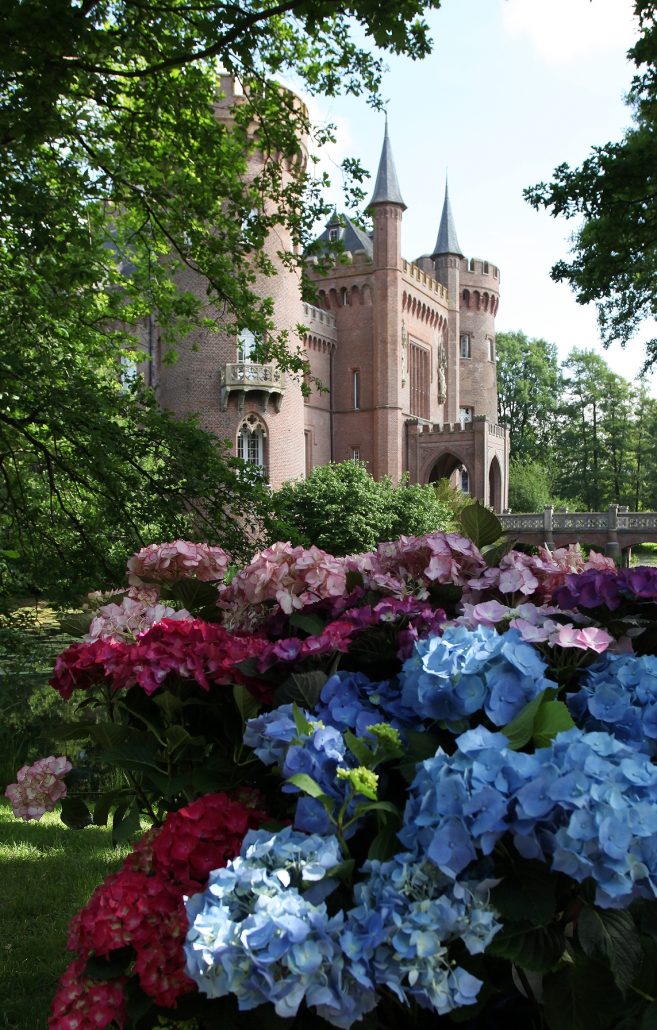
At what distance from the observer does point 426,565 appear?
2992mm

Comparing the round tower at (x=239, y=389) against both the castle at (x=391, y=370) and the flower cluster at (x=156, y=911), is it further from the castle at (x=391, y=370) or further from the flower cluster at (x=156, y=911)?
the flower cluster at (x=156, y=911)

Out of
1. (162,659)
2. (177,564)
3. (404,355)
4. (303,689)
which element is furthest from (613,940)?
(404,355)

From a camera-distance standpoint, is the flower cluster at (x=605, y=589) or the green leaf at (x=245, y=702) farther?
the flower cluster at (x=605, y=589)

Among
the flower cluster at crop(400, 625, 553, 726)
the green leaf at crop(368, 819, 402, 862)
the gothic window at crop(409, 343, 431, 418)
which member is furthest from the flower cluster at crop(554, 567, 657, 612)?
the gothic window at crop(409, 343, 431, 418)

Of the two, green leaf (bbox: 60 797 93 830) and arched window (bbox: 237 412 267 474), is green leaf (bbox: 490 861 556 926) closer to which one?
green leaf (bbox: 60 797 93 830)

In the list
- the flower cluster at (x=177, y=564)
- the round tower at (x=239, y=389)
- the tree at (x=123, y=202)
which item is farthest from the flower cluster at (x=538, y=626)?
the round tower at (x=239, y=389)

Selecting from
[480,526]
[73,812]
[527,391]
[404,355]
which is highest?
[527,391]

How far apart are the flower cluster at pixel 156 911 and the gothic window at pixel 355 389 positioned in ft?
141

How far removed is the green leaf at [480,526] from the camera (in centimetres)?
310

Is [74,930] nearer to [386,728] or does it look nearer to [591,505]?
[386,728]

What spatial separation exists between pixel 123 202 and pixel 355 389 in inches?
1433

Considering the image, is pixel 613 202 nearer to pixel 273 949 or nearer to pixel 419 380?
pixel 273 949

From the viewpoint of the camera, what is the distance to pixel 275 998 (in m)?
1.53

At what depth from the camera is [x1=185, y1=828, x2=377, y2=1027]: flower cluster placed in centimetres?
153
